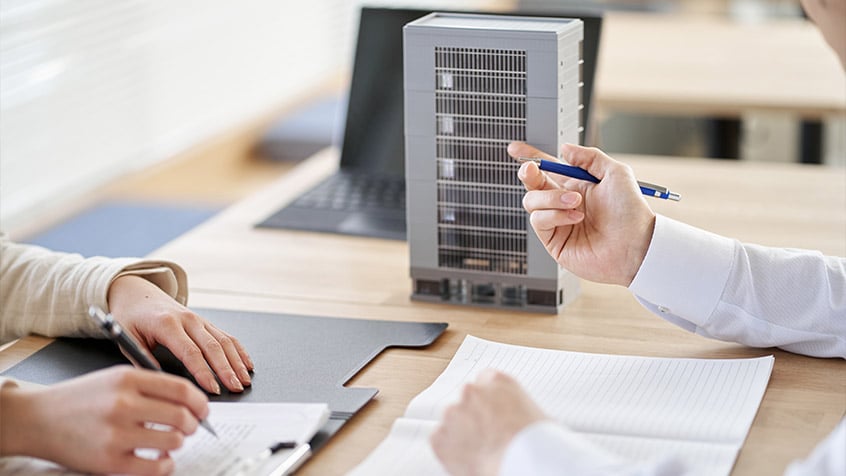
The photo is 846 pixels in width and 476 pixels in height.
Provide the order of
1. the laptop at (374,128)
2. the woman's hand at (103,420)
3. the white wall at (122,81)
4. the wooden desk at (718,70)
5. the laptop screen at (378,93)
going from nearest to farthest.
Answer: the woman's hand at (103,420), the laptop at (374,128), the laptop screen at (378,93), the white wall at (122,81), the wooden desk at (718,70)

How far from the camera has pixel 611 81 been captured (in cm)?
278

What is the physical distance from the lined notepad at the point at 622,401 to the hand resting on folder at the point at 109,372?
→ 0.17 m

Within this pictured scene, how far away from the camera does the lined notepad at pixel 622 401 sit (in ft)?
3.09

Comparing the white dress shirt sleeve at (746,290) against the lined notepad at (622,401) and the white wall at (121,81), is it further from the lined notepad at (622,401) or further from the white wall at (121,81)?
the white wall at (121,81)

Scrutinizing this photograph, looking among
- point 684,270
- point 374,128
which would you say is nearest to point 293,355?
point 684,270

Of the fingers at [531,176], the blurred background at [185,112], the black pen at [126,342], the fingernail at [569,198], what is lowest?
the blurred background at [185,112]

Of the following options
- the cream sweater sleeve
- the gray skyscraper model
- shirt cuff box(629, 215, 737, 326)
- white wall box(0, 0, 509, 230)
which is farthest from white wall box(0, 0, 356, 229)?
shirt cuff box(629, 215, 737, 326)

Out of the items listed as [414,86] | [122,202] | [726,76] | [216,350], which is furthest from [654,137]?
[216,350]

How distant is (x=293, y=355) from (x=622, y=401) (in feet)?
1.17

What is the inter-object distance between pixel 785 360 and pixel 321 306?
0.54 metres

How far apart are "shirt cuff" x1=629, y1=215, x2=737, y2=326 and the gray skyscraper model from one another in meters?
0.14

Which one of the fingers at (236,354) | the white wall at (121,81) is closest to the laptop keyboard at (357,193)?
the fingers at (236,354)

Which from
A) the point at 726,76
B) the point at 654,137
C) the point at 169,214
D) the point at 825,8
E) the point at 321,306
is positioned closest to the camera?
the point at 825,8

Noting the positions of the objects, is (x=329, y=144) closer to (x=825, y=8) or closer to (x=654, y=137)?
(x=654, y=137)
